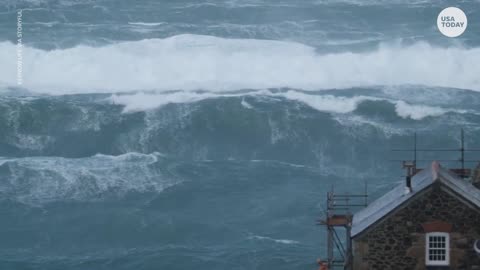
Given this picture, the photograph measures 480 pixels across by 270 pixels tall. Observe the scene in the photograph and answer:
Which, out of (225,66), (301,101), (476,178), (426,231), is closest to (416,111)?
(301,101)

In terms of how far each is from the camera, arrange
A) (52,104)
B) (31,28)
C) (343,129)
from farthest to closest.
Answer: (31,28), (52,104), (343,129)

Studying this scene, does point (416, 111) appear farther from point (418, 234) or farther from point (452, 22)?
point (418, 234)

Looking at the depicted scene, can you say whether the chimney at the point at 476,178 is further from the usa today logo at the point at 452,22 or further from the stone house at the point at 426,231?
the usa today logo at the point at 452,22

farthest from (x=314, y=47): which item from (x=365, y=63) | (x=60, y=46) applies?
(x=60, y=46)

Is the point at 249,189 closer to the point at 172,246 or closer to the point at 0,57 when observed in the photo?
the point at 172,246

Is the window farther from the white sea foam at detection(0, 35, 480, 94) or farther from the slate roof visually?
the white sea foam at detection(0, 35, 480, 94)

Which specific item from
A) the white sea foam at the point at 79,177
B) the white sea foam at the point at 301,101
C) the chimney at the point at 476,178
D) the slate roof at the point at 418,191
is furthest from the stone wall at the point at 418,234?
the white sea foam at the point at 301,101
